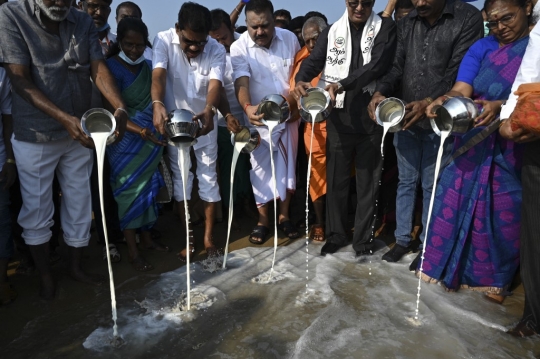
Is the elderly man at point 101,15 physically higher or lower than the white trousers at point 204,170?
higher

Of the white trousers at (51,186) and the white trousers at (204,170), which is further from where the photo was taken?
the white trousers at (204,170)

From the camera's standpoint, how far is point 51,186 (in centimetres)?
314

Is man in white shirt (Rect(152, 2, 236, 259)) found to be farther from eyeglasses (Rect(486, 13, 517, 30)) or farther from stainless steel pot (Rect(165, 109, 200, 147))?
eyeglasses (Rect(486, 13, 517, 30))

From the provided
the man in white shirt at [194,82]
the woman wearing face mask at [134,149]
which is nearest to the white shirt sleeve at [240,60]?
the man in white shirt at [194,82]

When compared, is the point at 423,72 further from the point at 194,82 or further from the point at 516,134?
the point at 194,82

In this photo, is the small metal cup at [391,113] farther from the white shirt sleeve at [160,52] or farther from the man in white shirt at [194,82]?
the white shirt sleeve at [160,52]

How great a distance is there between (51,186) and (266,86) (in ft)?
6.40

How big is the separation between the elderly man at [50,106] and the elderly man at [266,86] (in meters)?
1.26

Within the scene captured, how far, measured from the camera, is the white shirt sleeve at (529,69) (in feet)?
8.01

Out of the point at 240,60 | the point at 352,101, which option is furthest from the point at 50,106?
the point at 352,101

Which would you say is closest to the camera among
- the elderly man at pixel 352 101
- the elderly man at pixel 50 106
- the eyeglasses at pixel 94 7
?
the elderly man at pixel 50 106

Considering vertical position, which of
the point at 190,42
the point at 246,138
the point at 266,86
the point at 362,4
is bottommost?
the point at 246,138

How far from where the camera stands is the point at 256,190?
4270 mm

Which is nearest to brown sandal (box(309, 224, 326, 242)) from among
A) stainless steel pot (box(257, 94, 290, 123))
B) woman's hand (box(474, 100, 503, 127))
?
stainless steel pot (box(257, 94, 290, 123))
